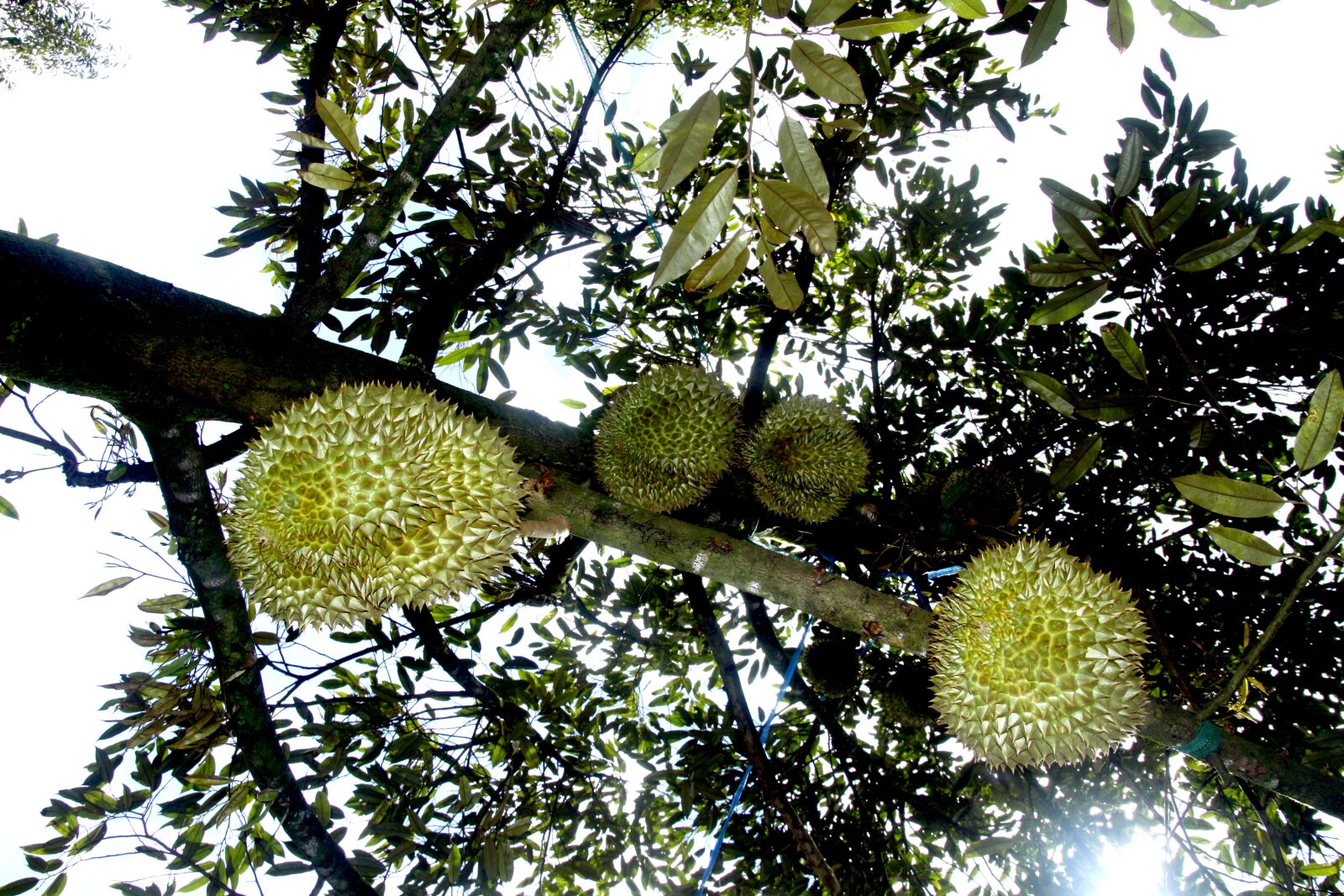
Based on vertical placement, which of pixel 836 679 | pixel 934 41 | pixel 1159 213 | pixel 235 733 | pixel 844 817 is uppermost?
pixel 934 41

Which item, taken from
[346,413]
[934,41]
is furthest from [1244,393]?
[346,413]

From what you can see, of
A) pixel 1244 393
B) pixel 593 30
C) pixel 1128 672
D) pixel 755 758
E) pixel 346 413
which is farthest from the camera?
pixel 593 30

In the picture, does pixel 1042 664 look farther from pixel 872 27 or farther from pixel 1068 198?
pixel 872 27

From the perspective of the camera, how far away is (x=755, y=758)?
2658 millimetres

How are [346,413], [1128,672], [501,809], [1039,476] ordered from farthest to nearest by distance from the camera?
[1039,476], [501,809], [1128,672], [346,413]

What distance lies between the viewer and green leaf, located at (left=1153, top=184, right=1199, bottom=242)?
64.9 inches

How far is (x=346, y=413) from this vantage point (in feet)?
4.62

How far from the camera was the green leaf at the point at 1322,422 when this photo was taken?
1.46 metres

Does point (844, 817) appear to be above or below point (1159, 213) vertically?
below

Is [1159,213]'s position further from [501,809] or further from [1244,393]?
[501,809]

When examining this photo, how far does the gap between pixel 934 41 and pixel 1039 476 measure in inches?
78.6

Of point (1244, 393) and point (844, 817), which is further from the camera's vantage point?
point (844, 817)

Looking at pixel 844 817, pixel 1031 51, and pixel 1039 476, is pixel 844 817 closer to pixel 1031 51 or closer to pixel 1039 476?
pixel 1039 476

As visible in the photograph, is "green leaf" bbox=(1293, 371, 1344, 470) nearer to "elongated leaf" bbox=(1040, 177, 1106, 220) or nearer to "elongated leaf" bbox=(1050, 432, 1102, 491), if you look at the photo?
"elongated leaf" bbox=(1050, 432, 1102, 491)
